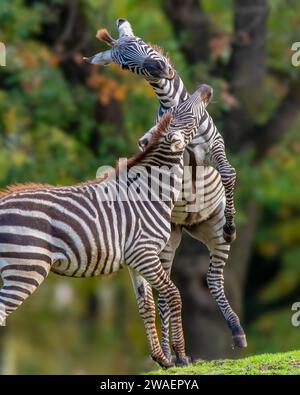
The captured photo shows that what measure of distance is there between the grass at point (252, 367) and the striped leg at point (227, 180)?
1014mm

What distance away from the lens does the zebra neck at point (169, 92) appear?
26.3ft

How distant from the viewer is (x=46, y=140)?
54.1 ft

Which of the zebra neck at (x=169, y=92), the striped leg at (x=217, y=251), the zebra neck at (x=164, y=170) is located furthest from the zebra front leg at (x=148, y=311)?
the zebra neck at (x=169, y=92)

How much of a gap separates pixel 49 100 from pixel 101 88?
0.79m

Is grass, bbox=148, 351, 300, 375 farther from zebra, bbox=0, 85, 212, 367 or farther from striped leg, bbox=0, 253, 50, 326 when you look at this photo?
striped leg, bbox=0, 253, 50, 326

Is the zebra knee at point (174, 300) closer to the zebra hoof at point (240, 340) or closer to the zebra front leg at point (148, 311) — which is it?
the zebra front leg at point (148, 311)

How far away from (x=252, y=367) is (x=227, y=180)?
146 cm

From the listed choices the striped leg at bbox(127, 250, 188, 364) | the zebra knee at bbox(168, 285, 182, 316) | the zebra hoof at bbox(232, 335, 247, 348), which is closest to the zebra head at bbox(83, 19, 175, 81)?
the striped leg at bbox(127, 250, 188, 364)

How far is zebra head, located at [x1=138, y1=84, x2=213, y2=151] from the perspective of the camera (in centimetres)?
766

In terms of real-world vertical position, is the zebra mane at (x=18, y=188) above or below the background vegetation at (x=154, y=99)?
below

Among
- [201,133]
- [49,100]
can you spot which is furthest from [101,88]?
[201,133]

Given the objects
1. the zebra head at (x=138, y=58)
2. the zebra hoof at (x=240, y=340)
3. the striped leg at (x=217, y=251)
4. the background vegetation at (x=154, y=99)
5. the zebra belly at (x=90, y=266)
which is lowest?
the zebra hoof at (x=240, y=340)
